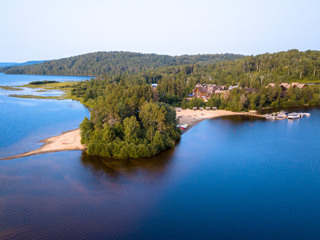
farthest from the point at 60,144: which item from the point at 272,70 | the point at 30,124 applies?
the point at 272,70

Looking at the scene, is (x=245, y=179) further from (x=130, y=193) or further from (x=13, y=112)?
(x=13, y=112)

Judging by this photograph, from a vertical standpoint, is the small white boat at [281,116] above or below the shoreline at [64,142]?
above

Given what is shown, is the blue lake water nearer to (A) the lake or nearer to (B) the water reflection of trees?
(A) the lake

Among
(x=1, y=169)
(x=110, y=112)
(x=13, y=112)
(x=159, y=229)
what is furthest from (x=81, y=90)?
(x=159, y=229)

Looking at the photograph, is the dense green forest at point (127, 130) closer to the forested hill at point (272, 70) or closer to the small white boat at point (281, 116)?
the small white boat at point (281, 116)

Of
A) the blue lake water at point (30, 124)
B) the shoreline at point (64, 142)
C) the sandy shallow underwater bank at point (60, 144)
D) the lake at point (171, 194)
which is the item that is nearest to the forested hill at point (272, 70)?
the shoreline at point (64, 142)

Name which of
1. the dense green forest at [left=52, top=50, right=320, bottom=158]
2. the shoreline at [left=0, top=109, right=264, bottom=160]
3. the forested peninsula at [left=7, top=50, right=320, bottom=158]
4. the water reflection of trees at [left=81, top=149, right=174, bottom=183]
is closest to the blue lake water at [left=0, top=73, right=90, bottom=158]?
the shoreline at [left=0, top=109, right=264, bottom=160]
